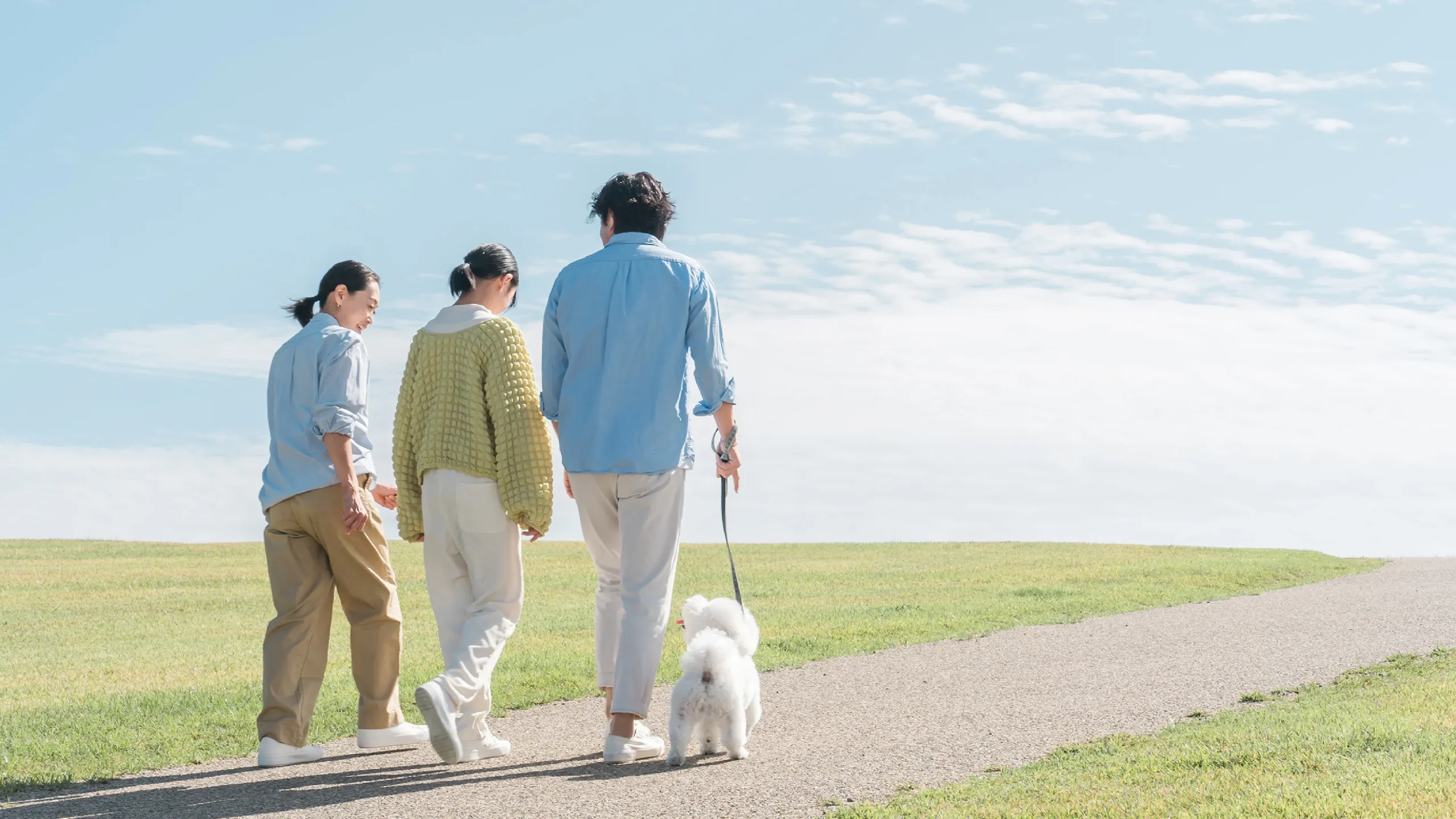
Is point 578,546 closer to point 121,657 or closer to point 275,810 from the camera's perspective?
point 121,657

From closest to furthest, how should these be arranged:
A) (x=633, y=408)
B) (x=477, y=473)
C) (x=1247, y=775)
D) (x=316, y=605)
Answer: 1. (x=1247, y=775)
2. (x=633, y=408)
3. (x=477, y=473)
4. (x=316, y=605)

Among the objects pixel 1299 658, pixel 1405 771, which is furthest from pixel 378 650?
pixel 1299 658

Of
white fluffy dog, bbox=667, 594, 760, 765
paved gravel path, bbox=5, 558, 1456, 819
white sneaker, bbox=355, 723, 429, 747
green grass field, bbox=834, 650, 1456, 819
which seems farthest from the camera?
white sneaker, bbox=355, 723, 429, 747

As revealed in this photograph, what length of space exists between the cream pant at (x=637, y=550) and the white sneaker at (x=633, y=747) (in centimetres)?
12

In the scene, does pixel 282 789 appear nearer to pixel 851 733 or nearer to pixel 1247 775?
pixel 851 733

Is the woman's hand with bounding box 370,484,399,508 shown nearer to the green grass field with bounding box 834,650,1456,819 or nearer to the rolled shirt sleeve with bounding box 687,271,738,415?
the rolled shirt sleeve with bounding box 687,271,738,415

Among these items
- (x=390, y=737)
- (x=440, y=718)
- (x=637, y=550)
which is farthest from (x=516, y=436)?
(x=390, y=737)

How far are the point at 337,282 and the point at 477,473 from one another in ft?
4.85

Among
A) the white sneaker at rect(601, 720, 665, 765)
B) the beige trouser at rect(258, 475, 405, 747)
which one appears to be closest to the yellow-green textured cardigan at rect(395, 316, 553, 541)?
the beige trouser at rect(258, 475, 405, 747)

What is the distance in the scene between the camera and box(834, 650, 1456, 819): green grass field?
470 cm

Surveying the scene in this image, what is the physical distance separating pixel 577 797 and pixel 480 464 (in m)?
1.62

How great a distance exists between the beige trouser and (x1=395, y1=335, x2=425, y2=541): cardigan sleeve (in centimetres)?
26

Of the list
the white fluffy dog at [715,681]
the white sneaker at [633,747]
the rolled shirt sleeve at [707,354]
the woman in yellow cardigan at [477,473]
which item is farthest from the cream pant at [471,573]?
the rolled shirt sleeve at [707,354]

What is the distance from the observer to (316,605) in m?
6.44
